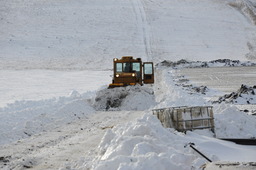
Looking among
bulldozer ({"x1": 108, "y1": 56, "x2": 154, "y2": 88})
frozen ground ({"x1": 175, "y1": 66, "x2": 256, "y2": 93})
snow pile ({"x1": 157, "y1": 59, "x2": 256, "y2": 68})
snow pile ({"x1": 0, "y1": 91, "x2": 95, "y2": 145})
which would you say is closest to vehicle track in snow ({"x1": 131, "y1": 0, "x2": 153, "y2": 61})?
snow pile ({"x1": 157, "y1": 59, "x2": 256, "y2": 68})

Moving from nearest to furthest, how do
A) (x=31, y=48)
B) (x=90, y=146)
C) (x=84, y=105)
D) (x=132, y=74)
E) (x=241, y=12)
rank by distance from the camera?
→ (x=90, y=146) < (x=84, y=105) < (x=132, y=74) < (x=31, y=48) < (x=241, y=12)

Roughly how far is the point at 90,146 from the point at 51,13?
53384 mm

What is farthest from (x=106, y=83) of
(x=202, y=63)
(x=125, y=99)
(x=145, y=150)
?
(x=145, y=150)

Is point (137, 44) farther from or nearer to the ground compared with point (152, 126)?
farther from the ground

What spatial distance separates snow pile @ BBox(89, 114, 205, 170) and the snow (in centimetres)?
2

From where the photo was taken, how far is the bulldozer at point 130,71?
1809 cm

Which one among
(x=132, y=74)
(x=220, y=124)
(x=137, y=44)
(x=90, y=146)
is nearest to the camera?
(x=90, y=146)

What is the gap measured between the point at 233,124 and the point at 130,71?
9.95m

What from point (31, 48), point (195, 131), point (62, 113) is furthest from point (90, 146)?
point (31, 48)

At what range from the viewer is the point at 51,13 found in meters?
59.4

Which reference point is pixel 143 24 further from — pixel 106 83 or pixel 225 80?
pixel 225 80

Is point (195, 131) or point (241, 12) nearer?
point (195, 131)

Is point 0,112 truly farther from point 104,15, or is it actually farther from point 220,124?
point 104,15

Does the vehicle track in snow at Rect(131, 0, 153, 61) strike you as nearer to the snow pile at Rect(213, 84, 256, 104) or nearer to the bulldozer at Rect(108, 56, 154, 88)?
the bulldozer at Rect(108, 56, 154, 88)
